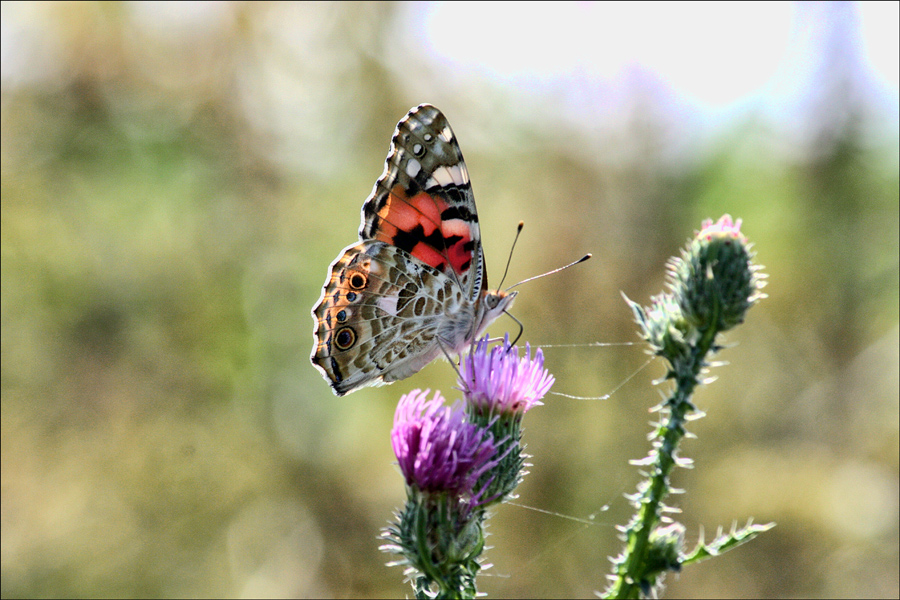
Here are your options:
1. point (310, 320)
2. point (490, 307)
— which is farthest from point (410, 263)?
point (310, 320)

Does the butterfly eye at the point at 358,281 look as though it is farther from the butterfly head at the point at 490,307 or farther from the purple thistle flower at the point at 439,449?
the purple thistle flower at the point at 439,449

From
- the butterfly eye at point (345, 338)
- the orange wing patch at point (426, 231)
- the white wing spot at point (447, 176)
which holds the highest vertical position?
the white wing spot at point (447, 176)

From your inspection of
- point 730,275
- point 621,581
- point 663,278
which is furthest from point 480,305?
point 663,278

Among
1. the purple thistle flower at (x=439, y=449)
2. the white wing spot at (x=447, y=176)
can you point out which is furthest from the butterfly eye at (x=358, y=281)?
the purple thistle flower at (x=439, y=449)

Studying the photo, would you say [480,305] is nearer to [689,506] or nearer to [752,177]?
[689,506]

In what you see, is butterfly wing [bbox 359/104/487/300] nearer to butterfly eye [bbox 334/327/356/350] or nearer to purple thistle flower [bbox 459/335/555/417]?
butterfly eye [bbox 334/327/356/350]

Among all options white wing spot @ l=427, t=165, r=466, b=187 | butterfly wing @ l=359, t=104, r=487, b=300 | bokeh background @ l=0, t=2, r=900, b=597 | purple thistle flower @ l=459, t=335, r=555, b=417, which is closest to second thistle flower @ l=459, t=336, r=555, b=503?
purple thistle flower @ l=459, t=335, r=555, b=417

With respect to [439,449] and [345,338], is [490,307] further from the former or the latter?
[439,449]

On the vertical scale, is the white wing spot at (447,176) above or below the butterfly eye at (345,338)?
Answer: above
